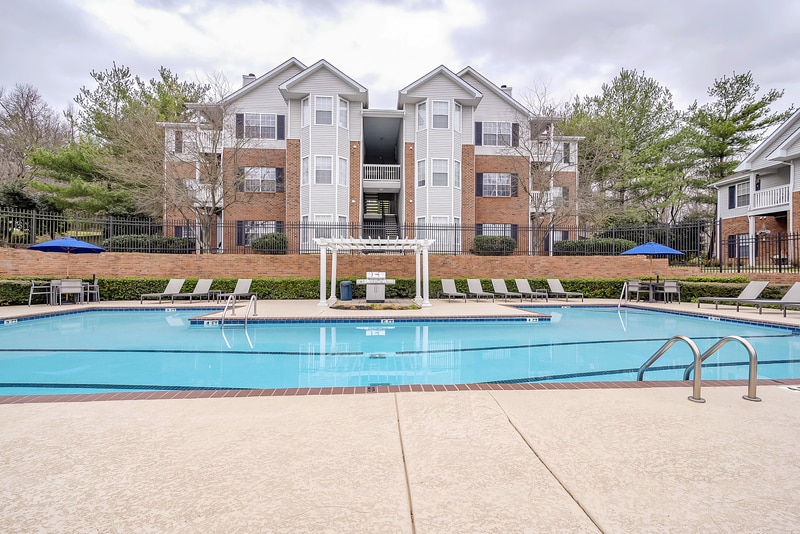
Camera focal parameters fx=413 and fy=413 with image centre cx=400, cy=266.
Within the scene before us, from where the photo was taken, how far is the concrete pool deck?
2.03m

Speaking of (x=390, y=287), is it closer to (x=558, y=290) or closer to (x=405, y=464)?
(x=558, y=290)

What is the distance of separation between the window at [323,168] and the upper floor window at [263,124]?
3216 mm

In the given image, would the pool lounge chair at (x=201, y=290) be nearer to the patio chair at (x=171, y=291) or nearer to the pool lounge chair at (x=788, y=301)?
the patio chair at (x=171, y=291)

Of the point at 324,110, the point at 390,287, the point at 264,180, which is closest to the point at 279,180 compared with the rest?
the point at 264,180

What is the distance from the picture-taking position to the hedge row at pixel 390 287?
15.3m

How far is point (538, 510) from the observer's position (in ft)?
6.84

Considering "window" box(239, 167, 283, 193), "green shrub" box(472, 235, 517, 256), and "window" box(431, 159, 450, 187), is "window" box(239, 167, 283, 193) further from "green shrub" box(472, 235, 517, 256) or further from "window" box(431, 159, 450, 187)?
"green shrub" box(472, 235, 517, 256)

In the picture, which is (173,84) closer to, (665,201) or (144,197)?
(144,197)

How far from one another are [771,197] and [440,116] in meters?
18.7

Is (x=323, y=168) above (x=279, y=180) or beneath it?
above

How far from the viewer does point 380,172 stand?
25047 millimetres

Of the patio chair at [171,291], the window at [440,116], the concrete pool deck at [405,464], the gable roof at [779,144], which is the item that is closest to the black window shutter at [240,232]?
the patio chair at [171,291]

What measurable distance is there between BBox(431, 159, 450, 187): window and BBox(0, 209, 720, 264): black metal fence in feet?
10.1

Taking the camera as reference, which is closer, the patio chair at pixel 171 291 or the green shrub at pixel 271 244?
the patio chair at pixel 171 291
